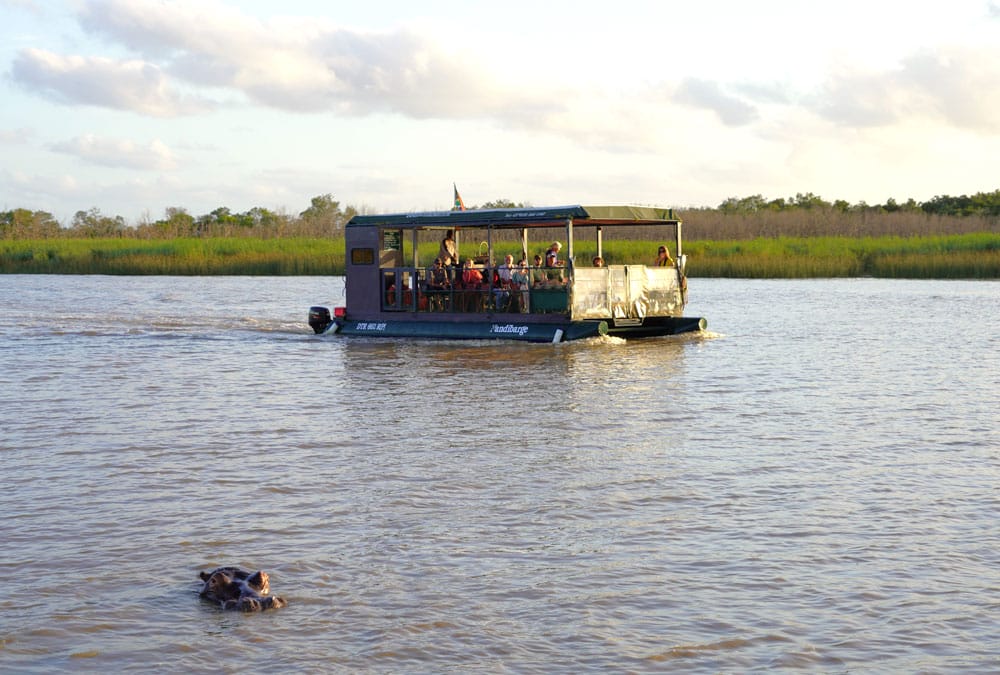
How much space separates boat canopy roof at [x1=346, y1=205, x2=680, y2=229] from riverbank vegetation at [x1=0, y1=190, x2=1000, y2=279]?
1608cm

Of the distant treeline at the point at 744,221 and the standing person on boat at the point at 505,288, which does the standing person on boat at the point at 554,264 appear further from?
the distant treeline at the point at 744,221

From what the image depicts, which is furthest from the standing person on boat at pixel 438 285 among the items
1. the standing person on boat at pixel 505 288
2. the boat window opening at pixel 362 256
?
the boat window opening at pixel 362 256

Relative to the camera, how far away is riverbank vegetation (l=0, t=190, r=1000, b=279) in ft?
154

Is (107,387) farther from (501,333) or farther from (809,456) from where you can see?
(809,456)

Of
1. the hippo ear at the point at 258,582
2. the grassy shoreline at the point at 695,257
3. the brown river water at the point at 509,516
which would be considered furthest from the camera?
the grassy shoreline at the point at 695,257

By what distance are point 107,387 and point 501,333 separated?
25.7 ft

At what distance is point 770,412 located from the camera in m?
14.2

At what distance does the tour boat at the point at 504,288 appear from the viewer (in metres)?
22.1

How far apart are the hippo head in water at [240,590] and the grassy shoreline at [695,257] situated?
104 ft

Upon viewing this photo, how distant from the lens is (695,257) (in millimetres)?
50719

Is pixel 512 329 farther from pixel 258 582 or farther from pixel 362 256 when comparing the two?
pixel 258 582

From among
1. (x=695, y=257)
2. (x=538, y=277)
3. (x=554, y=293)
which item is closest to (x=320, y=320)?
(x=538, y=277)

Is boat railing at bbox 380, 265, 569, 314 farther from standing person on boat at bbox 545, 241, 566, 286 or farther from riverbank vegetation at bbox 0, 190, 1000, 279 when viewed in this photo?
riverbank vegetation at bbox 0, 190, 1000, 279

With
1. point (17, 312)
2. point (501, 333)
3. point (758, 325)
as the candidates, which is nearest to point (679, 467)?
point (501, 333)
